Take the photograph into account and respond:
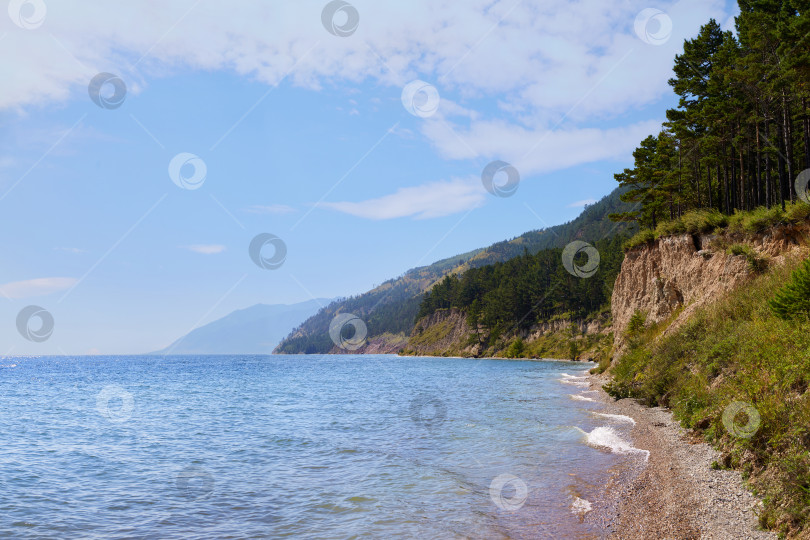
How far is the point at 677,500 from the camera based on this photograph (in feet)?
37.5

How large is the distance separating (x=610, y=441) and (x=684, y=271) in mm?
25945

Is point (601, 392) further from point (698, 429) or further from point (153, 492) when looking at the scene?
point (153, 492)

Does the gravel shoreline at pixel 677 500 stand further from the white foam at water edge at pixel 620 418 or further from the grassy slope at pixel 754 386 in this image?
the white foam at water edge at pixel 620 418

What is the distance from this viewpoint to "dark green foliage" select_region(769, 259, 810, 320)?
15.8 meters

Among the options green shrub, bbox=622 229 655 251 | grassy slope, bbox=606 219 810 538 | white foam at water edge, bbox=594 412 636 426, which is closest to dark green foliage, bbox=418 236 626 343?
green shrub, bbox=622 229 655 251

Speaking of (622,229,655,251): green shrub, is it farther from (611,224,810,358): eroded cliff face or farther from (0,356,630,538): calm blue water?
(0,356,630,538): calm blue water

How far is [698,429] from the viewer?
17125 mm

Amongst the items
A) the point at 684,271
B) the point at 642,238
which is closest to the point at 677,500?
the point at 684,271

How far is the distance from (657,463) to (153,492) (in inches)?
619

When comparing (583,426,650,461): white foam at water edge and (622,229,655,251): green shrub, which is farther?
(622,229,655,251): green shrub

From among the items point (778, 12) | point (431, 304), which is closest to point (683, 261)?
point (778, 12)

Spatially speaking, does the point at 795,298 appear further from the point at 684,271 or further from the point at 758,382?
the point at 684,271

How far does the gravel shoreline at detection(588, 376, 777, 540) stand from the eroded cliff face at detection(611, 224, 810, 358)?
17.4 m

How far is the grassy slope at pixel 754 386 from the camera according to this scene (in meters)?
9.19
